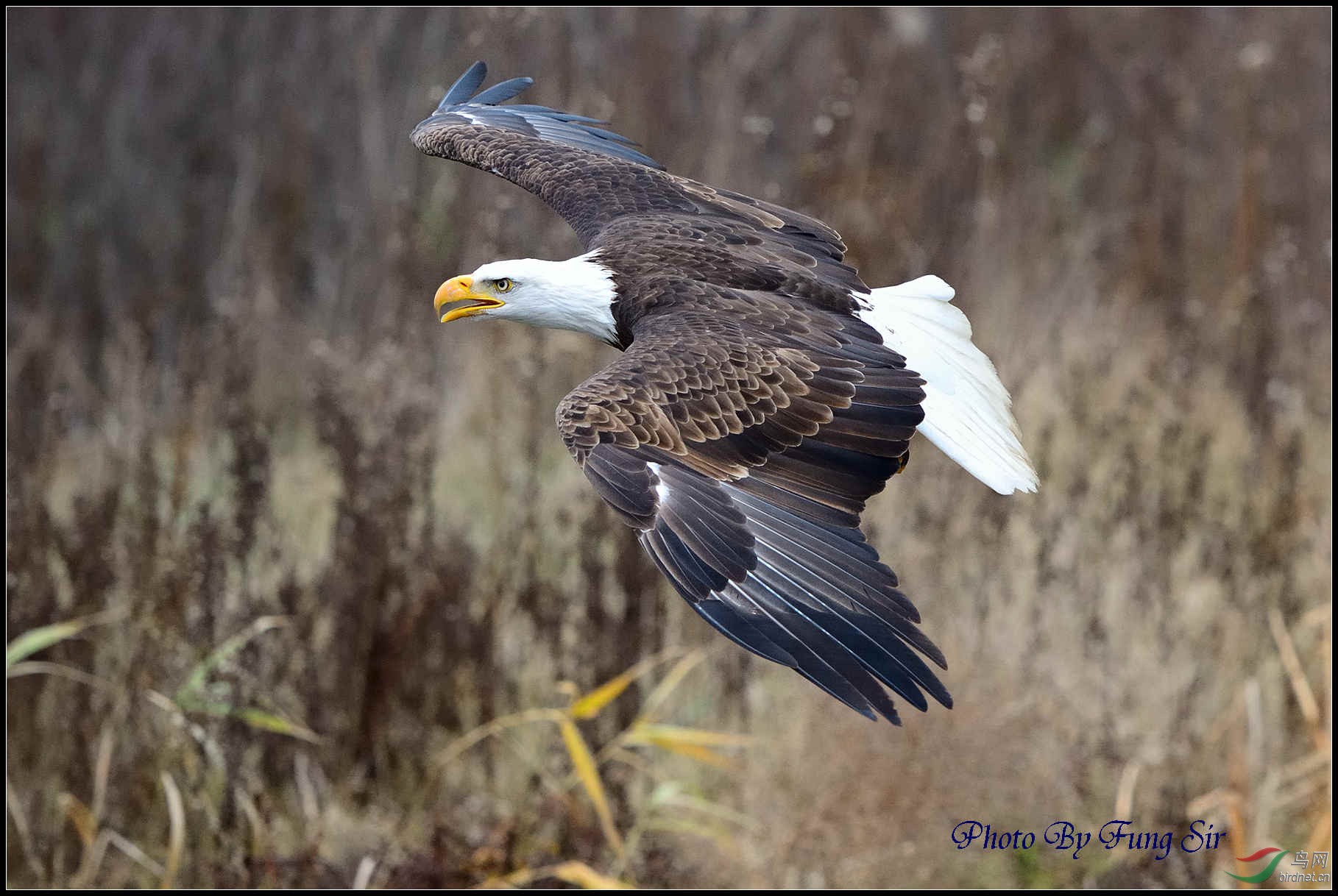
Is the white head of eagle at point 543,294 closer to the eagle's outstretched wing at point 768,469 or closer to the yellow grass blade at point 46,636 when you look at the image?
the eagle's outstretched wing at point 768,469

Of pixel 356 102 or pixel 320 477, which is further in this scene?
pixel 356 102

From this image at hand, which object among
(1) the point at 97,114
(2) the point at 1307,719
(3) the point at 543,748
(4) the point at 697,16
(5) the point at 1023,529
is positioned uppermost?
(4) the point at 697,16

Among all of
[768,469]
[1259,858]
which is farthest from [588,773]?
[1259,858]

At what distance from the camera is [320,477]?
7238 mm

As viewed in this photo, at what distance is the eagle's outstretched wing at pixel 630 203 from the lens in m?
4.34

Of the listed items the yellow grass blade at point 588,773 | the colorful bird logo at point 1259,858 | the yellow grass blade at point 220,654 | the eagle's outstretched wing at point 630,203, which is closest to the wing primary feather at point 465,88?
the eagle's outstretched wing at point 630,203

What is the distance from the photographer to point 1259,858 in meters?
5.60

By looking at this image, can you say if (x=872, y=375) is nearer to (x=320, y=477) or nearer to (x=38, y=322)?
(x=320, y=477)

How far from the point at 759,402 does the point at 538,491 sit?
2.36 metres

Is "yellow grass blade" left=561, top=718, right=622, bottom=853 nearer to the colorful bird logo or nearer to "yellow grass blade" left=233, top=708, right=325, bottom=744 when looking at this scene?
"yellow grass blade" left=233, top=708, right=325, bottom=744

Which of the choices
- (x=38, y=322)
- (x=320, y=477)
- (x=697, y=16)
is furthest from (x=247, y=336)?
(x=697, y=16)

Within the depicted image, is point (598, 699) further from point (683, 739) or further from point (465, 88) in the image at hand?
point (465, 88)

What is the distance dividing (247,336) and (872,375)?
11.8 feet

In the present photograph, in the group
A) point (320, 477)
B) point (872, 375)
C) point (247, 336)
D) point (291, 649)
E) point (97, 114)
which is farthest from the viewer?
point (97, 114)
